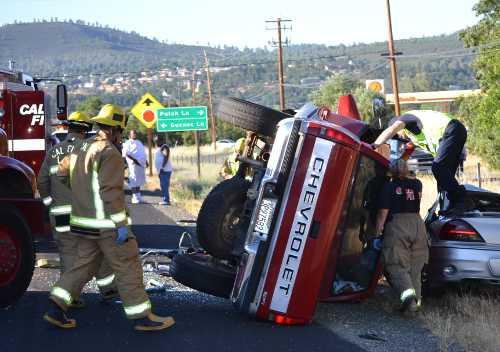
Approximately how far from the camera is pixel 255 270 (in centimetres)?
732

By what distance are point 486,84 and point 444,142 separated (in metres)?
23.2

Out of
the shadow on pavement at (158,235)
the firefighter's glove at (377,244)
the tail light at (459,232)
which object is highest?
the tail light at (459,232)

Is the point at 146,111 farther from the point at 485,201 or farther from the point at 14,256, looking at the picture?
the point at 14,256

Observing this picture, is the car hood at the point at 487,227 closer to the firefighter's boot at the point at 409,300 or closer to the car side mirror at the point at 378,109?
the firefighter's boot at the point at 409,300

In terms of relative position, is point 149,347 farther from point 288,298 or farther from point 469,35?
point 469,35

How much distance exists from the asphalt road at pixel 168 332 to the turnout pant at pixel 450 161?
205 centimetres

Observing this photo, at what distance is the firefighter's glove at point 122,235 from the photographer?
22.8 ft

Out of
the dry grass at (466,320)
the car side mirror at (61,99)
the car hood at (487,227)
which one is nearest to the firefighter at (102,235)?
the dry grass at (466,320)

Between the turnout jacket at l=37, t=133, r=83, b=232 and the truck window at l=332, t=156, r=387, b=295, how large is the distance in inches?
92.6

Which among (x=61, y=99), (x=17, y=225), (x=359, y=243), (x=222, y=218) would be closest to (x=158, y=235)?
(x=61, y=99)

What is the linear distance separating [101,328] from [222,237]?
161 cm

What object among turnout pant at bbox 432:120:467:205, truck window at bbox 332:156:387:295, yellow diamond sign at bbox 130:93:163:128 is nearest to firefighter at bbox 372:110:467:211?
turnout pant at bbox 432:120:467:205

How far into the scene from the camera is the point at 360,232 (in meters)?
8.05

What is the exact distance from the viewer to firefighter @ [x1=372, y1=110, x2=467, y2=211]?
8.74 metres
